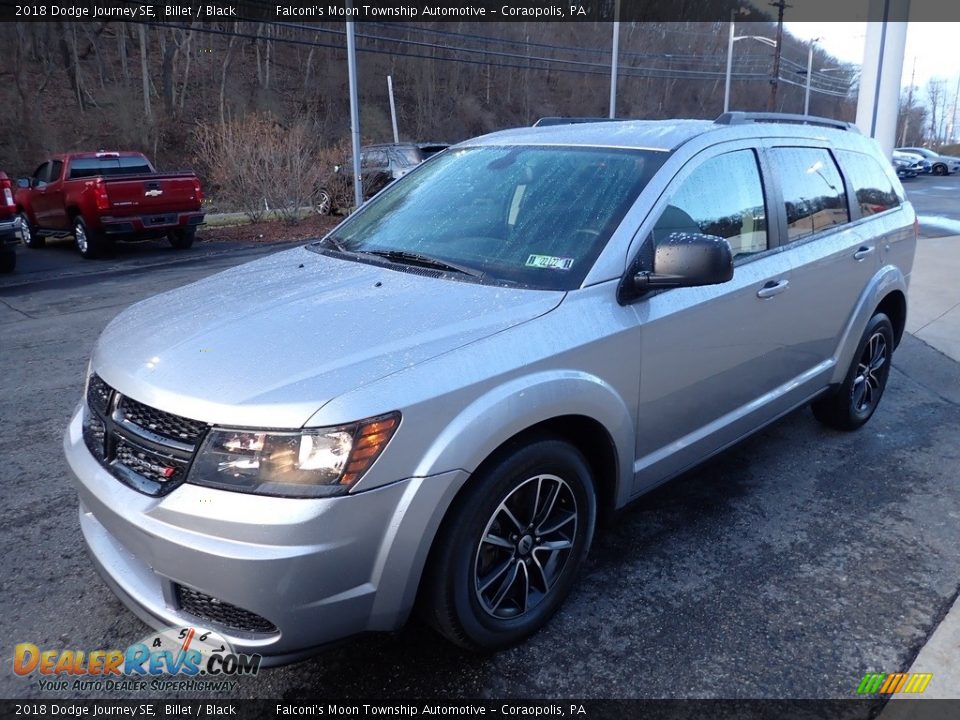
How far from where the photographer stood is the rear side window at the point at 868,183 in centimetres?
457

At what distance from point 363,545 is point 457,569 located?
1.25 ft

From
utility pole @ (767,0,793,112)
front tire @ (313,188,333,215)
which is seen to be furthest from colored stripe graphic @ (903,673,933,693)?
utility pole @ (767,0,793,112)

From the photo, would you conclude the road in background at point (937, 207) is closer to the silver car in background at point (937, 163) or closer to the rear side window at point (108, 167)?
A: the silver car in background at point (937, 163)

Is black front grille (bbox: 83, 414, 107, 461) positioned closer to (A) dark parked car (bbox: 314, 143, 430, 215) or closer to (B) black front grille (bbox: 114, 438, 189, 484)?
(B) black front grille (bbox: 114, 438, 189, 484)

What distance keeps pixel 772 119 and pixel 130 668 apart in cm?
382

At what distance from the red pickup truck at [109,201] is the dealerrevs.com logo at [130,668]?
443 inches

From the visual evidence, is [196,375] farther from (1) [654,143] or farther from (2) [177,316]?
(1) [654,143]

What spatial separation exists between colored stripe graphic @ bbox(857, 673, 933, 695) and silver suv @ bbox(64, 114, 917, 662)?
1032 millimetres

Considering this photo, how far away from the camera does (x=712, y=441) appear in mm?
3537

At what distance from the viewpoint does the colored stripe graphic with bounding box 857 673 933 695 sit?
8.64 ft

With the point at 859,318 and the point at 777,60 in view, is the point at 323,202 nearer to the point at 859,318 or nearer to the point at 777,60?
the point at 859,318

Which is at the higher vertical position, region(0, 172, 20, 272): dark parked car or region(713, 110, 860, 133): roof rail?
region(713, 110, 860, 133): roof rail

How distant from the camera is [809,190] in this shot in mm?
4105

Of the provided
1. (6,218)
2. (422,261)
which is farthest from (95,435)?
(6,218)
